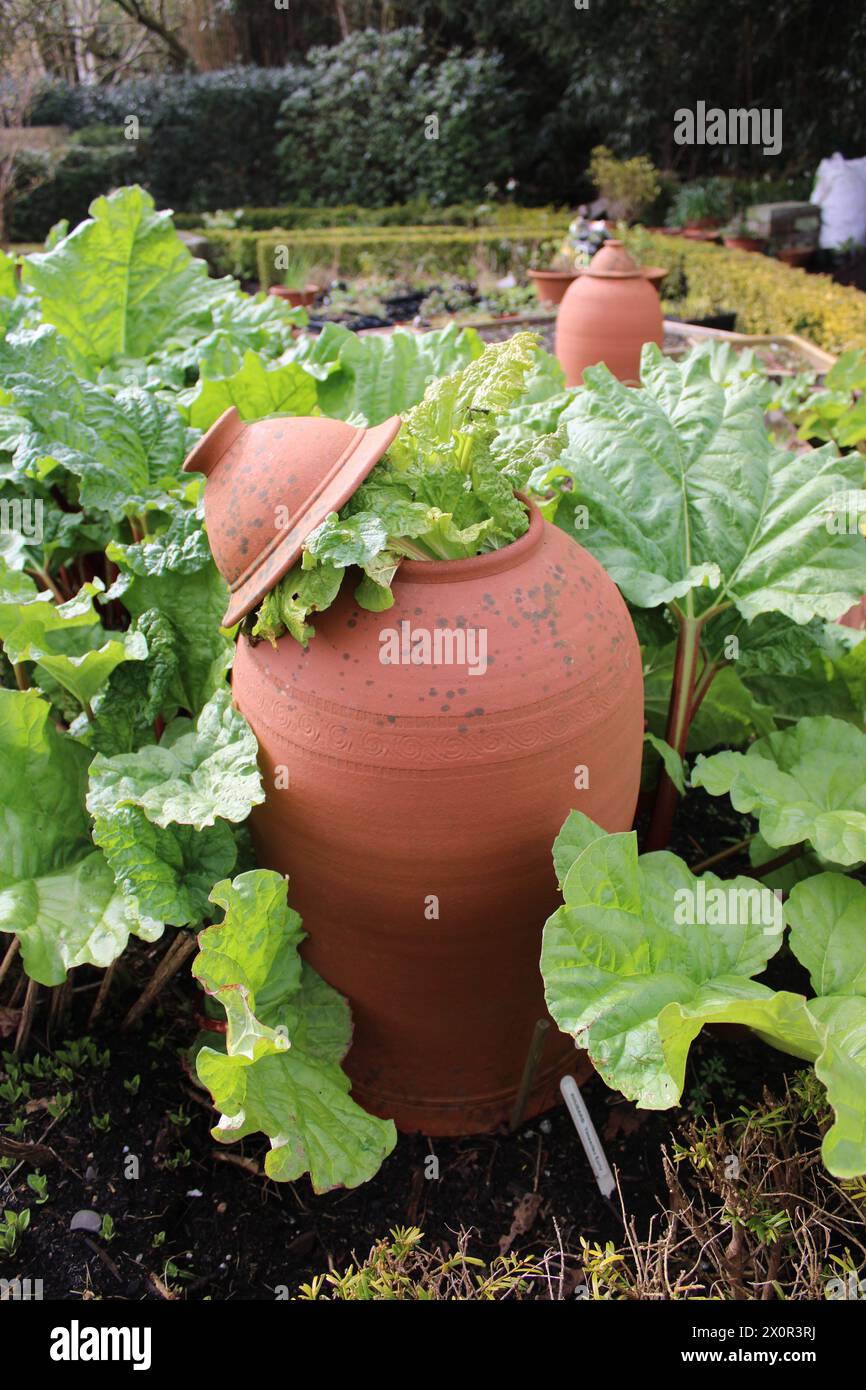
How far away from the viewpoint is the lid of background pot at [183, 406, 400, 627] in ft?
5.62

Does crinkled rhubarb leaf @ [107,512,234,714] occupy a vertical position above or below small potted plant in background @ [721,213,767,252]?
below

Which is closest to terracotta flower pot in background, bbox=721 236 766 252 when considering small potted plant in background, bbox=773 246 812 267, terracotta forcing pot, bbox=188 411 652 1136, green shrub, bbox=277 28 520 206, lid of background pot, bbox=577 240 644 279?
small potted plant in background, bbox=773 246 812 267

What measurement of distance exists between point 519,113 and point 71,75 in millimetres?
7495

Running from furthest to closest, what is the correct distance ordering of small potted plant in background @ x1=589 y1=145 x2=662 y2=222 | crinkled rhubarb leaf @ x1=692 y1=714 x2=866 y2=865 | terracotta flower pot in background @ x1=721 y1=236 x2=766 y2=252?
small potted plant in background @ x1=589 y1=145 x2=662 y2=222 → terracotta flower pot in background @ x1=721 y1=236 x2=766 y2=252 → crinkled rhubarb leaf @ x1=692 y1=714 x2=866 y2=865

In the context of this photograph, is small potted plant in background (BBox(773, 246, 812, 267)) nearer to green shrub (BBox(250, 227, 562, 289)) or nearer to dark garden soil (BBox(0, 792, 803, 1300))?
green shrub (BBox(250, 227, 562, 289))

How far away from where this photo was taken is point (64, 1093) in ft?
6.85

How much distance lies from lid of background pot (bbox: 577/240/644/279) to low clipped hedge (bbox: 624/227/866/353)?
1.64 metres

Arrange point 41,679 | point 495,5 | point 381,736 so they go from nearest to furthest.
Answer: point 381,736, point 41,679, point 495,5

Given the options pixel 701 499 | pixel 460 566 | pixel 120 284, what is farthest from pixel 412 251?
pixel 460 566

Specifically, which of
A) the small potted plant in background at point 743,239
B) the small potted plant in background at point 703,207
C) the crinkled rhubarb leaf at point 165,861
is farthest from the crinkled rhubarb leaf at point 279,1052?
the small potted plant in background at point 703,207

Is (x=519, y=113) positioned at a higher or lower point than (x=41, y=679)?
higher

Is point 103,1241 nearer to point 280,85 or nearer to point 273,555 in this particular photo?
point 273,555

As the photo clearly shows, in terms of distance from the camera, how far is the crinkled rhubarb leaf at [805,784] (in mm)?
1858
